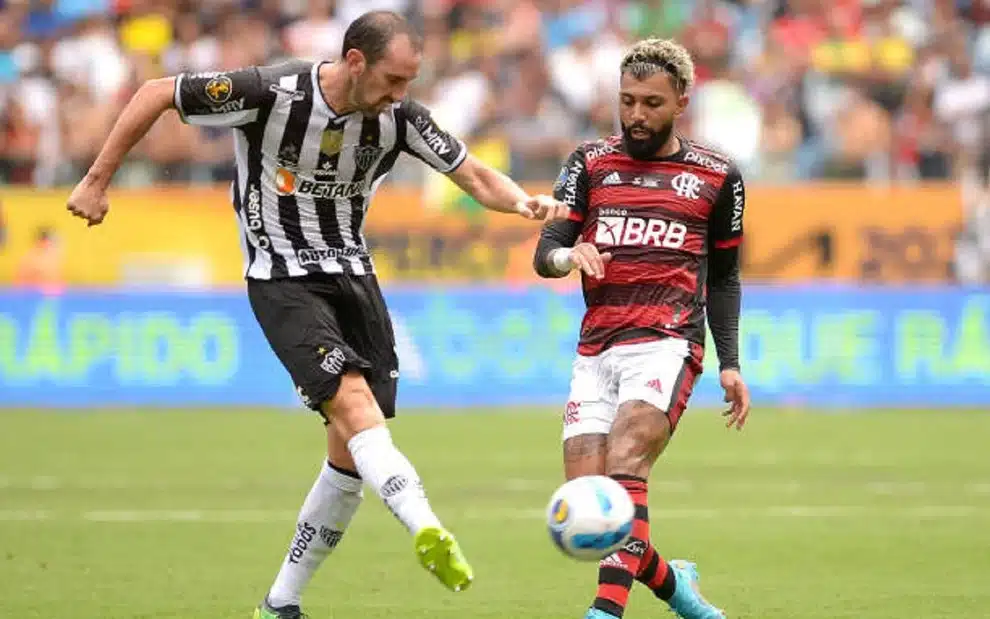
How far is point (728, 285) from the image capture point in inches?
327

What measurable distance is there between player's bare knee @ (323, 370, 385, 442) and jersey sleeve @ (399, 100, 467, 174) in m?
1.03

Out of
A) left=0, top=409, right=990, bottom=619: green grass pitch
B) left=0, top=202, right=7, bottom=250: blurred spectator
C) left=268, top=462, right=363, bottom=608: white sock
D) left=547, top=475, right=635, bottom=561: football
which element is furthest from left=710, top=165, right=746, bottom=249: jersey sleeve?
left=0, top=202, right=7, bottom=250: blurred spectator

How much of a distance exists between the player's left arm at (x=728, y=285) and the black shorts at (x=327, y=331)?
4.69 ft

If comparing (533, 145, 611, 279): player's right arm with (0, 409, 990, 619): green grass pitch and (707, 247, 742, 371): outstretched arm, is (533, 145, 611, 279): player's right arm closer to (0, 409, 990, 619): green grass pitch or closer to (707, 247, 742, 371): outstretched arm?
(707, 247, 742, 371): outstretched arm

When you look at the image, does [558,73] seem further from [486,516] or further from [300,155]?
[300,155]

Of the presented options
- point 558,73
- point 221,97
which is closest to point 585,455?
point 221,97

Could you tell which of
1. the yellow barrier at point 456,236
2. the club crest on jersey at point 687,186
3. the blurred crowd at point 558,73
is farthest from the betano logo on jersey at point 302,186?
the blurred crowd at point 558,73

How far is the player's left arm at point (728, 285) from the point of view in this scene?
8133 mm

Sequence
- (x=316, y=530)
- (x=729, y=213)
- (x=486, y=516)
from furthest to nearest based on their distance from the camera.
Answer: (x=486, y=516) → (x=316, y=530) → (x=729, y=213)

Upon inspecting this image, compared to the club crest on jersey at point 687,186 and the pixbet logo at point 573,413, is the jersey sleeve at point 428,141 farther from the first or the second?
the pixbet logo at point 573,413

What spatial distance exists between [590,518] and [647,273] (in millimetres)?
1284

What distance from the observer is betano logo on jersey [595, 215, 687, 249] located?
316 inches

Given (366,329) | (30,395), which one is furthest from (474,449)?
(366,329)

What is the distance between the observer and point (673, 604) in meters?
8.20
